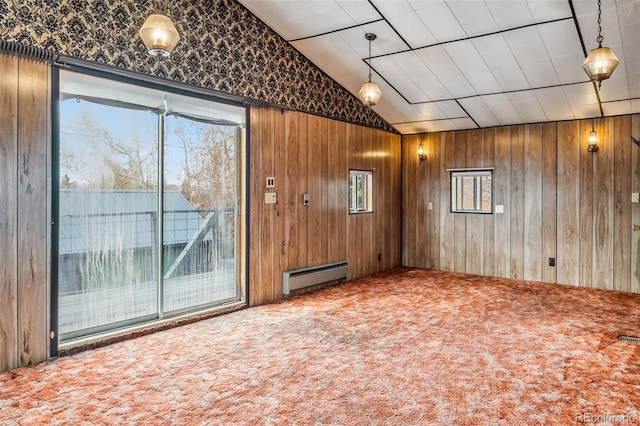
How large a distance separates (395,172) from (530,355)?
4720mm

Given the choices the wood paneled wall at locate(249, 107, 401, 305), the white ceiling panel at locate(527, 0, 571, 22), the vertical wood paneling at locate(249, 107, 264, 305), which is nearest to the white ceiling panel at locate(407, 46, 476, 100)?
the white ceiling panel at locate(527, 0, 571, 22)

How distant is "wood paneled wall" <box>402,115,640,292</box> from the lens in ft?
19.6

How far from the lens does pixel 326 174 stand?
6164mm

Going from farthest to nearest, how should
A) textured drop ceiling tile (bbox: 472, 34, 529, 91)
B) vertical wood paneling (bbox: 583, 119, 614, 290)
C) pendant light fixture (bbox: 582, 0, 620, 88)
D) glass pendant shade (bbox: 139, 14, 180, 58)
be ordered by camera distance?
1. vertical wood paneling (bbox: 583, 119, 614, 290)
2. textured drop ceiling tile (bbox: 472, 34, 529, 91)
3. pendant light fixture (bbox: 582, 0, 620, 88)
4. glass pendant shade (bbox: 139, 14, 180, 58)

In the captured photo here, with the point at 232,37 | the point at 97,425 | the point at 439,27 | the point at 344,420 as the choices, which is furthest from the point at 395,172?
the point at 97,425

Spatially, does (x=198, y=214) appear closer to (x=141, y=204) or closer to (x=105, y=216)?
(x=141, y=204)

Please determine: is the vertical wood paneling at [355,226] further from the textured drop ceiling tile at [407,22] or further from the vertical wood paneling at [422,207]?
the textured drop ceiling tile at [407,22]

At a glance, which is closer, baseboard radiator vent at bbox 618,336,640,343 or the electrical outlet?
baseboard radiator vent at bbox 618,336,640,343

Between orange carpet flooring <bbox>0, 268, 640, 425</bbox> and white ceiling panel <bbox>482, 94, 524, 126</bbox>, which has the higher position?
white ceiling panel <bbox>482, 94, 524, 126</bbox>

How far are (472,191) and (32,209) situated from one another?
6289mm

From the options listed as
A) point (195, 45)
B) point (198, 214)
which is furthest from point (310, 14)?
point (198, 214)

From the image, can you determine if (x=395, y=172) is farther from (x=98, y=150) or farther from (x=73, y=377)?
(x=73, y=377)

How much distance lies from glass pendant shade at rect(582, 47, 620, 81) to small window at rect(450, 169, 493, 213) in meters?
3.78

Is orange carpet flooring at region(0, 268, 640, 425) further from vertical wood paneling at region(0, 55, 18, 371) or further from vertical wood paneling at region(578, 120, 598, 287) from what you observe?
vertical wood paneling at region(578, 120, 598, 287)
